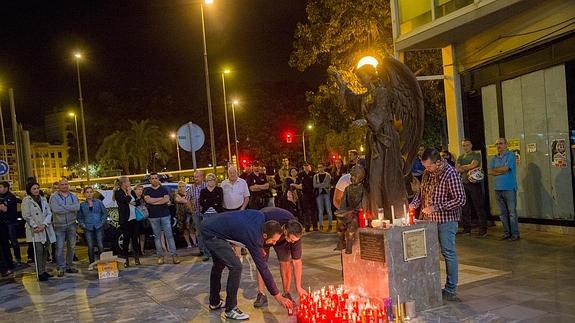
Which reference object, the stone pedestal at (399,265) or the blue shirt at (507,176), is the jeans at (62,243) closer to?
the stone pedestal at (399,265)

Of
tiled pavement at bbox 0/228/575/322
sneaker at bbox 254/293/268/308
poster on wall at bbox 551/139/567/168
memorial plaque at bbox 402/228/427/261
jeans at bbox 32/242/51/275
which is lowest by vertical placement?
tiled pavement at bbox 0/228/575/322

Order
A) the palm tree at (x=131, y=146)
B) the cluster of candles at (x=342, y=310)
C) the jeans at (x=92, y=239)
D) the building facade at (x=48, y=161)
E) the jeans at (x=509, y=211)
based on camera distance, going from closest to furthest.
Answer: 1. the cluster of candles at (x=342, y=310)
2. the jeans at (x=509, y=211)
3. the jeans at (x=92, y=239)
4. the palm tree at (x=131, y=146)
5. the building facade at (x=48, y=161)

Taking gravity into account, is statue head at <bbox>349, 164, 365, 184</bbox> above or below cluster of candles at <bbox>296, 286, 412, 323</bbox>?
above

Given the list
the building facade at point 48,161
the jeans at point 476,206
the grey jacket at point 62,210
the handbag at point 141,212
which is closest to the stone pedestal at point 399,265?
the jeans at point 476,206

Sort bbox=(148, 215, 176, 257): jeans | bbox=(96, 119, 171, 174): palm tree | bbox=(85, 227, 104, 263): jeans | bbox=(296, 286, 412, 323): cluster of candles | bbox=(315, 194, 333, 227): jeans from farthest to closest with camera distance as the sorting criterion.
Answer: bbox=(96, 119, 171, 174): palm tree < bbox=(315, 194, 333, 227): jeans < bbox=(85, 227, 104, 263): jeans < bbox=(148, 215, 176, 257): jeans < bbox=(296, 286, 412, 323): cluster of candles

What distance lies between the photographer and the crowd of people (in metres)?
6.55

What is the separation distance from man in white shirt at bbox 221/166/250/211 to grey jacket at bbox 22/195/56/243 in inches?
144

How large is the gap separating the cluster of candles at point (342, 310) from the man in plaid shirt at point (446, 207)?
114cm

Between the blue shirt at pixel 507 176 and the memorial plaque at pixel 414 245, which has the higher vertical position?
the blue shirt at pixel 507 176

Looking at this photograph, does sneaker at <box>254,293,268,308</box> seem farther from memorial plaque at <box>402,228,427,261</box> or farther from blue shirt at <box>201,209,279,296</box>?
memorial plaque at <box>402,228,427,261</box>

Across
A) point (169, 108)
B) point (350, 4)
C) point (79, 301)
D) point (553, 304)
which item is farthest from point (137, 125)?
point (553, 304)

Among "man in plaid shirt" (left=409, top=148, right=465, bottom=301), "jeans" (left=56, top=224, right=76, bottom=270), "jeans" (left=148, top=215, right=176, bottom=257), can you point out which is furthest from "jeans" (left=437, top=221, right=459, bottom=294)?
"jeans" (left=56, top=224, right=76, bottom=270)

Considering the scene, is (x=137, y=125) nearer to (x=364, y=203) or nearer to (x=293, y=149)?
(x=293, y=149)

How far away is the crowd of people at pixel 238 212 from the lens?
6551 millimetres
